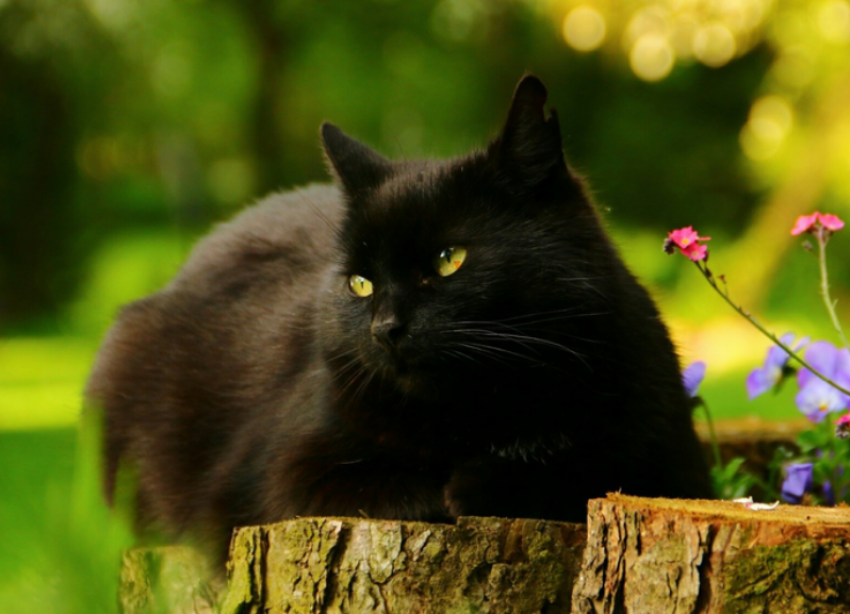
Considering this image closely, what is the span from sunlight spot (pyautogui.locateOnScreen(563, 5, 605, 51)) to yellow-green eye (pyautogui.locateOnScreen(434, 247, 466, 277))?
10467 millimetres

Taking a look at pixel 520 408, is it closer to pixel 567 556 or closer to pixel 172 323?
pixel 567 556

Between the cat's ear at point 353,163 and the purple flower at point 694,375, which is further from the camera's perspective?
the purple flower at point 694,375

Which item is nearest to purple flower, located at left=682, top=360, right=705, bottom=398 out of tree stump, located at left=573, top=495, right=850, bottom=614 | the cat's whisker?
the cat's whisker

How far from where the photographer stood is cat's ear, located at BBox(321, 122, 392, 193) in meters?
2.26

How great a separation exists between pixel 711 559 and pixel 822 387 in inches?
56.6

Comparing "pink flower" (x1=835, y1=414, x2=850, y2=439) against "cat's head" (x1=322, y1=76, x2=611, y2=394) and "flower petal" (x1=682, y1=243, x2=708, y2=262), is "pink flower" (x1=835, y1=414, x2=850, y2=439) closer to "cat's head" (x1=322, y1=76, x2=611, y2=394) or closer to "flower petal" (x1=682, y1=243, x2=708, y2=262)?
"flower petal" (x1=682, y1=243, x2=708, y2=262)

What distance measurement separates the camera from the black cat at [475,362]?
1.90 m

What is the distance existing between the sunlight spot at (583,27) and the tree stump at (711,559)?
1095 cm

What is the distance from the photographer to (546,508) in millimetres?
1849

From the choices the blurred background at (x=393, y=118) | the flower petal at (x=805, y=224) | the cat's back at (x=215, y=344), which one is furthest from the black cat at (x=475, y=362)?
the blurred background at (x=393, y=118)

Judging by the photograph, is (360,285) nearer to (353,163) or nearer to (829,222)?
(353,163)

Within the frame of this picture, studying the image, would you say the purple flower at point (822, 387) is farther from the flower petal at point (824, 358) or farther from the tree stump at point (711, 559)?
the tree stump at point (711, 559)

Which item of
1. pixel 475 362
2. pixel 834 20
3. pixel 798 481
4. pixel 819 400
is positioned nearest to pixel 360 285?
pixel 475 362

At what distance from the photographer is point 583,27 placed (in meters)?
12.0
